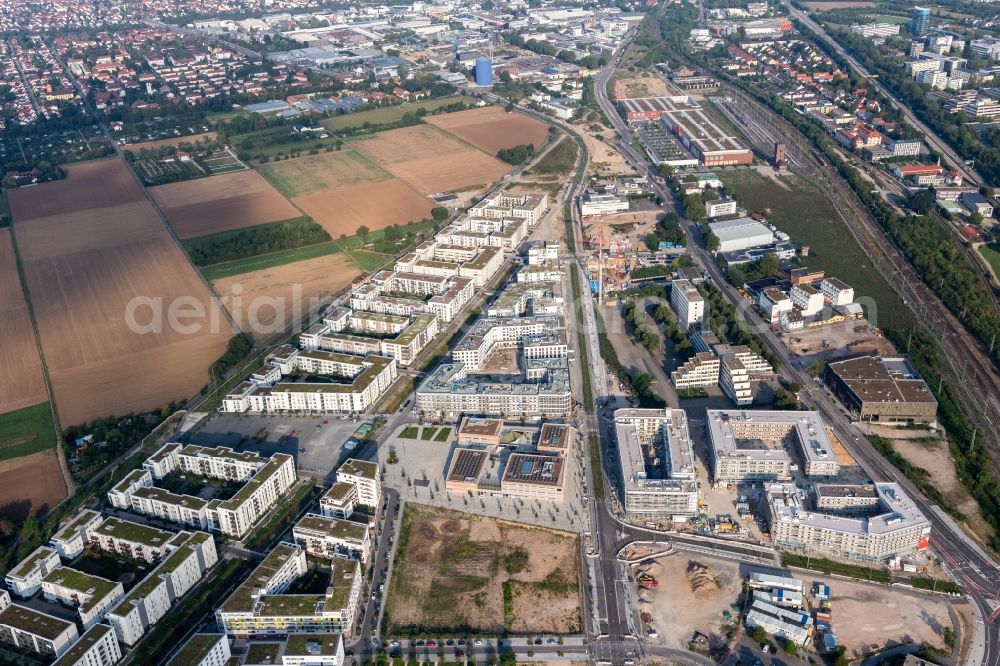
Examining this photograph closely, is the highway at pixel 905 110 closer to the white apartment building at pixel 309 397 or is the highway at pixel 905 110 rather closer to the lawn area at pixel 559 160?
the lawn area at pixel 559 160

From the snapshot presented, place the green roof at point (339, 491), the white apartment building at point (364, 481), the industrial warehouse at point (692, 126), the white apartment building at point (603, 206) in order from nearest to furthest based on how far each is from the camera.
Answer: the green roof at point (339, 491)
the white apartment building at point (364, 481)
the white apartment building at point (603, 206)
the industrial warehouse at point (692, 126)

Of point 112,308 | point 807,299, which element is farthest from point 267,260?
point 807,299

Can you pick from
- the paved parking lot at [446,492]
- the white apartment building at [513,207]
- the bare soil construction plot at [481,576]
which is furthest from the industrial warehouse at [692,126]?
the bare soil construction plot at [481,576]

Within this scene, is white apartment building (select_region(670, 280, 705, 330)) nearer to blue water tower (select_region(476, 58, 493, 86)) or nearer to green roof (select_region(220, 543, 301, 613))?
green roof (select_region(220, 543, 301, 613))

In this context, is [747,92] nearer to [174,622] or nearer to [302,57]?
[302,57]

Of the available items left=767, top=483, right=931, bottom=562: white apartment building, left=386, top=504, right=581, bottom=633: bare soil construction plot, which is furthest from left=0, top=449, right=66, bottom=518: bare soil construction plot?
left=767, top=483, right=931, bottom=562: white apartment building

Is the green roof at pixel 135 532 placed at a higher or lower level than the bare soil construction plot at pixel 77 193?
lower
